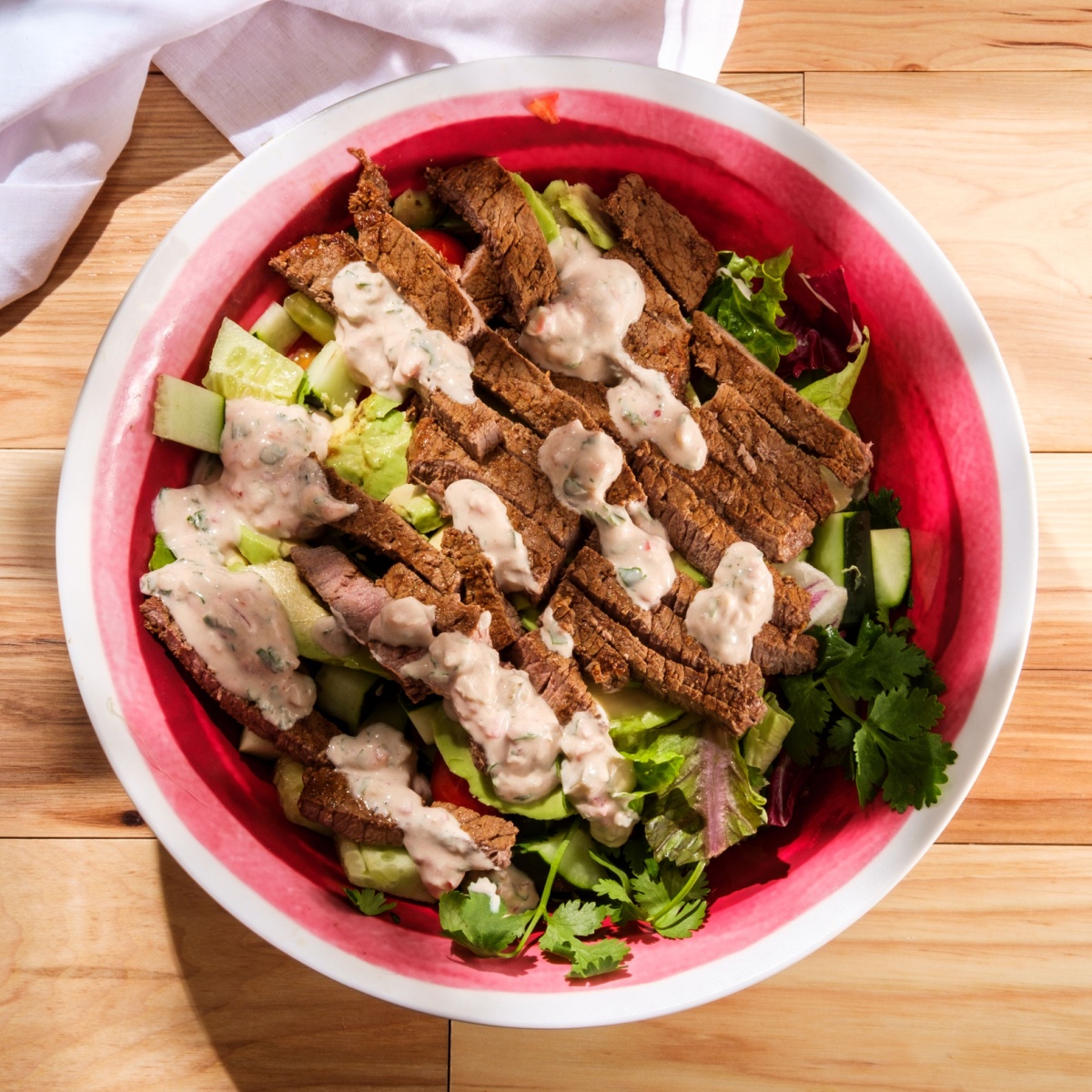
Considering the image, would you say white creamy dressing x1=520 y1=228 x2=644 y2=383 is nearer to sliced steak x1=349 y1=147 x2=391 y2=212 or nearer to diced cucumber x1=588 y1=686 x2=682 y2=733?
sliced steak x1=349 y1=147 x2=391 y2=212

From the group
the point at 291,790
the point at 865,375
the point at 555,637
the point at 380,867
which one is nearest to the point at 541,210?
the point at 865,375

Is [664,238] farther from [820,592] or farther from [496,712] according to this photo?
[496,712]

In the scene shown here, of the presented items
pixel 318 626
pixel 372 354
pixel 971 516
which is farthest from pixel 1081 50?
pixel 318 626

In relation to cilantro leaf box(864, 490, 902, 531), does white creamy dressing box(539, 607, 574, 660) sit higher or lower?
lower

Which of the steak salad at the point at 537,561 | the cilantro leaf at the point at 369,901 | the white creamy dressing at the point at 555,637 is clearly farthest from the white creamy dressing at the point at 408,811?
the white creamy dressing at the point at 555,637

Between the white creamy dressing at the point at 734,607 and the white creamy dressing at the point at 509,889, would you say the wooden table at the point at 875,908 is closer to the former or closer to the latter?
the white creamy dressing at the point at 509,889

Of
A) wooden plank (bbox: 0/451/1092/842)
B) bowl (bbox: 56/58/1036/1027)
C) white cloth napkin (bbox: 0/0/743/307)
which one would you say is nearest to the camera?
bowl (bbox: 56/58/1036/1027)

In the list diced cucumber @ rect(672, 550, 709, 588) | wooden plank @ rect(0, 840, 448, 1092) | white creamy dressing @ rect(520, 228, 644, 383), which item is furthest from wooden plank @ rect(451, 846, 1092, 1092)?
white creamy dressing @ rect(520, 228, 644, 383)
